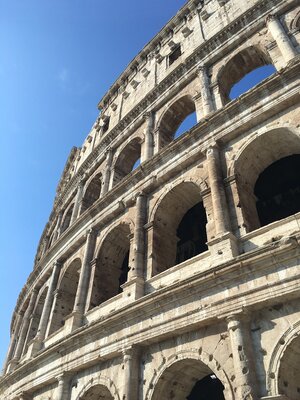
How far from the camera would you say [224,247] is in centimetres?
782

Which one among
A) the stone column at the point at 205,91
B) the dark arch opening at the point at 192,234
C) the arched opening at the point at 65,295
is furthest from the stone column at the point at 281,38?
the arched opening at the point at 65,295

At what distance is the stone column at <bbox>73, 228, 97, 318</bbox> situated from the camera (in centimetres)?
1134

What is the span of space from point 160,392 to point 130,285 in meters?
2.67

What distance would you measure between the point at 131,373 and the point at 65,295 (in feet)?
21.7

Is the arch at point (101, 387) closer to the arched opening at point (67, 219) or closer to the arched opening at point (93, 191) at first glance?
the arched opening at point (93, 191)

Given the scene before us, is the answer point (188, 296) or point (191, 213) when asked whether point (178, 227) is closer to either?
point (191, 213)

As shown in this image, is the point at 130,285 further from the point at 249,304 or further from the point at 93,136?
the point at 93,136

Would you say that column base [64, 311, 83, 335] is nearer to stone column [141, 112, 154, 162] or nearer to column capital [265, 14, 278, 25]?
stone column [141, 112, 154, 162]

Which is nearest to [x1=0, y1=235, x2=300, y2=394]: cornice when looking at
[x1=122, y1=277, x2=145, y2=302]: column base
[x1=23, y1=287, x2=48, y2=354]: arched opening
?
[x1=122, y1=277, x2=145, y2=302]: column base

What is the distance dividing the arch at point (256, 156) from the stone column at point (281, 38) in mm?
2690

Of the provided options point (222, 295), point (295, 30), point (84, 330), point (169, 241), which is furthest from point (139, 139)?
point (222, 295)

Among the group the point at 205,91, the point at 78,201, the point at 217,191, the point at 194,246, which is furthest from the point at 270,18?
the point at 78,201

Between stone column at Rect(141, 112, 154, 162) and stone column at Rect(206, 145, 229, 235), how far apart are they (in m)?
3.82

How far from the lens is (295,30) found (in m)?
11.3
